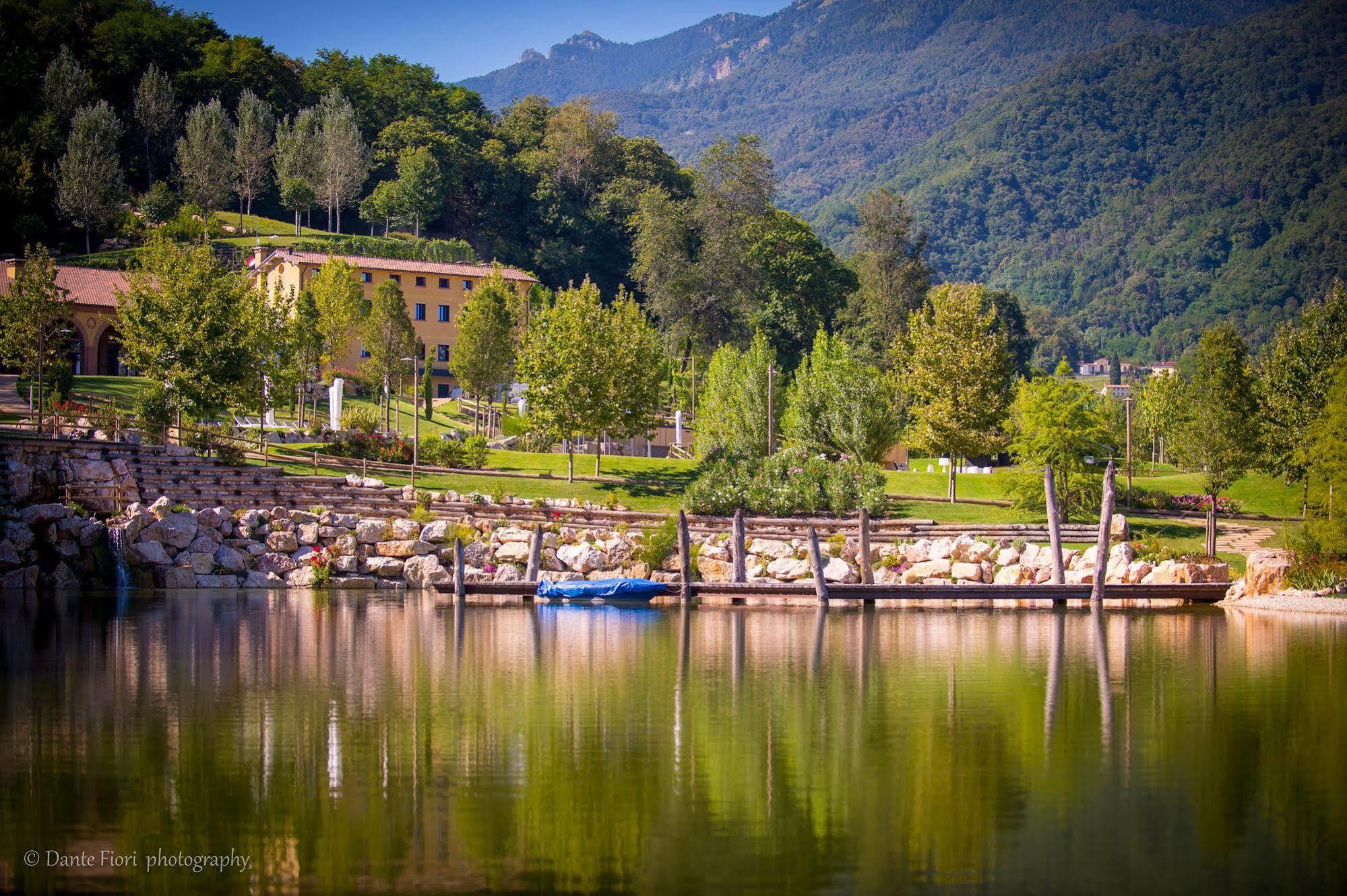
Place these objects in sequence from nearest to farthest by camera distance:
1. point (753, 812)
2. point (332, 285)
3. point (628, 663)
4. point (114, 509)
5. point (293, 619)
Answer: point (753, 812), point (628, 663), point (293, 619), point (114, 509), point (332, 285)

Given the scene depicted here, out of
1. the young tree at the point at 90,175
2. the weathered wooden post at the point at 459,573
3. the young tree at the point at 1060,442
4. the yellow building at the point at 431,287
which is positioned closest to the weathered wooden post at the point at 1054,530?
the young tree at the point at 1060,442

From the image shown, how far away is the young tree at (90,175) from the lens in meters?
97.8

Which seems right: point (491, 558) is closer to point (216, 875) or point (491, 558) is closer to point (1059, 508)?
point (1059, 508)

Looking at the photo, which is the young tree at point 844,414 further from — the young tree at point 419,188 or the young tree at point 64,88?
the young tree at point 64,88

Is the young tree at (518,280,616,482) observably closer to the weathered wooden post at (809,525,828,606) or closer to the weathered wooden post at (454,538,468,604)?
the weathered wooden post at (454,538,468,604)

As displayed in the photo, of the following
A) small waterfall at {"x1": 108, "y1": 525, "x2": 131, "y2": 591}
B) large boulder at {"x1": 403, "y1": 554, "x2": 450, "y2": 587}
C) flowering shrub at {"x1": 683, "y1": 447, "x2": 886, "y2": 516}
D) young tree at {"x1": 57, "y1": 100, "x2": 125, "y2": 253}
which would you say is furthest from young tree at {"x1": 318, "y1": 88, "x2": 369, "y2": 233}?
small waterfall at {"x1": 108, "y1": 525, "x2": 131, "y2": 591}

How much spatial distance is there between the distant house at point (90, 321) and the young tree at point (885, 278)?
50.8 m

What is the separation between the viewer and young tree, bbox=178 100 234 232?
107188mm

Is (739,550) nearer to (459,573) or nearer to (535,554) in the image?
(535,554)

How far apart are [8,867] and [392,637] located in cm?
1750

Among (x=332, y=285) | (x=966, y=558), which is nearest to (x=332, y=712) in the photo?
(x=966, y=558)

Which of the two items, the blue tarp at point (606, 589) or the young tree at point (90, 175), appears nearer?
the blue tarp at point (606, 589)

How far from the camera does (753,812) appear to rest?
1448 centimetres

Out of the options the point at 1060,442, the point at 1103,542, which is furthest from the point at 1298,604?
the point at 1060,442
